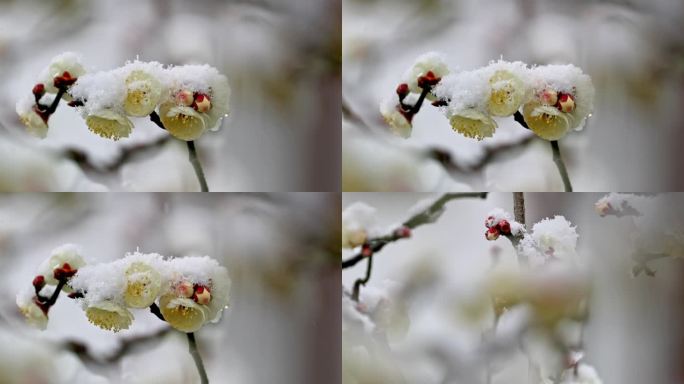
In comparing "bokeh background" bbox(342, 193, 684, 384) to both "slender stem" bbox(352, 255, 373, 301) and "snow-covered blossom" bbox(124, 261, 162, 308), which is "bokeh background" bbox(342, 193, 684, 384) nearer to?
"slender stem" bbox(352, 255, 373, 301)

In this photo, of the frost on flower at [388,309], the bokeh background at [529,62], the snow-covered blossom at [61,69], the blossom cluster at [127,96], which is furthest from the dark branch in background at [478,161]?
the snow-covered blossom at [61,69]

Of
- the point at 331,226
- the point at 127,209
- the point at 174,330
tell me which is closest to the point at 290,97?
the point at 331,226

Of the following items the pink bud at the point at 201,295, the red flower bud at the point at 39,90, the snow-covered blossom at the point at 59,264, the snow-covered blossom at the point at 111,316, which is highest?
the red flower bud at the point at 39,90

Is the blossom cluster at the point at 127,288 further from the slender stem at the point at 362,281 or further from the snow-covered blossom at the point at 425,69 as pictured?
the snow-covered blossom at the point at 425,69

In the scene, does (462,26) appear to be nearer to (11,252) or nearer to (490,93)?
(490,93)

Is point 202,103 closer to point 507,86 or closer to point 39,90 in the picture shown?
point 39,90

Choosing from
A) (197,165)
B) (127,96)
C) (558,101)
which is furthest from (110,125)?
(558,101)
